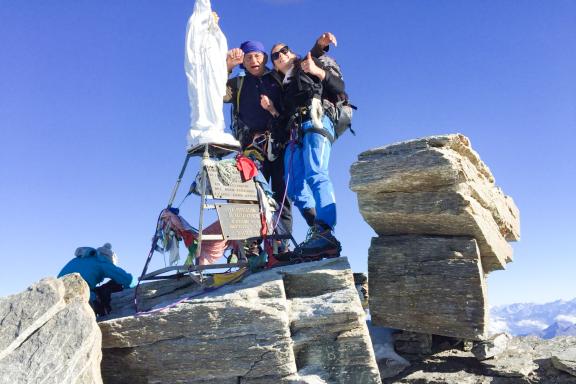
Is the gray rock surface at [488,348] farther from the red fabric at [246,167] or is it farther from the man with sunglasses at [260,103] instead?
the red fabric at [246,167]

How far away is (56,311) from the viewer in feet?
21.9

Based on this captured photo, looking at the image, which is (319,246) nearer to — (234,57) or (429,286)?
(429,286)

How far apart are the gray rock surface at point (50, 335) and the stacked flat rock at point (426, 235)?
15.2ft

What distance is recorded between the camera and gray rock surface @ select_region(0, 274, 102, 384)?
5.76m

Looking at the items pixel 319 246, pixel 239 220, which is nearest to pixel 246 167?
pixel 239 220

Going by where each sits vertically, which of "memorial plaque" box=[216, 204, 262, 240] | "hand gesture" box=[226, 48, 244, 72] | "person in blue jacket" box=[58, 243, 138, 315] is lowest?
"person in blue jacket" box=[58, 243, 138, 315]

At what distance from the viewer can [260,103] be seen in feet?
34.1

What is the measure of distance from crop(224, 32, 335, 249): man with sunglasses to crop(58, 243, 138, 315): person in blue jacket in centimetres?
344

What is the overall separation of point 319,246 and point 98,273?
4252 millimetres

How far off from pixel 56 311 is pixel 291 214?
546 centimetres

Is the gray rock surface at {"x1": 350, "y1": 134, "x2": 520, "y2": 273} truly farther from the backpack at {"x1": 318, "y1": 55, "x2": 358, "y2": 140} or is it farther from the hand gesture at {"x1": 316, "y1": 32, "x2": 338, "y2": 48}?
the hand gesture at {"x1": 316, "y1": 32, "x2": 338, "y2": 48}

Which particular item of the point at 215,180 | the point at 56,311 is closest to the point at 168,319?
the point at 56,311

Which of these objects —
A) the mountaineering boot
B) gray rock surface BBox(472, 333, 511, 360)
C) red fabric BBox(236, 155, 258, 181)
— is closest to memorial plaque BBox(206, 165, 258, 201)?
red fabric BBox(236, 155, 258, 181)

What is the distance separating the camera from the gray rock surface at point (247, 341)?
6.78m
